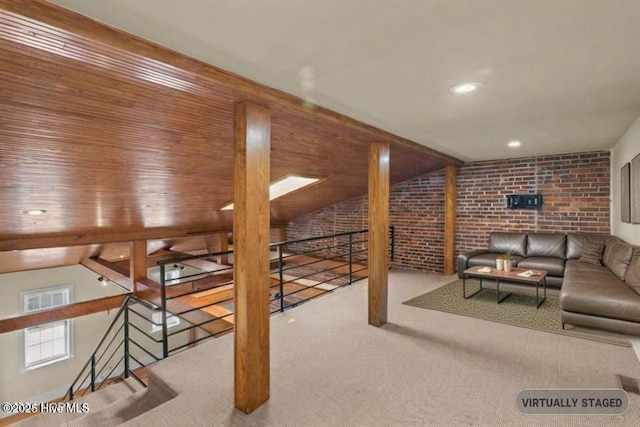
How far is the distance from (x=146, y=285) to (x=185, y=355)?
245 cm

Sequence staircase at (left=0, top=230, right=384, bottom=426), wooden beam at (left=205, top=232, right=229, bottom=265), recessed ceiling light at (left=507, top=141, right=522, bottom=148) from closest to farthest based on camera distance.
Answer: staircase at (left=0, top=230, right=384, bottom=426)
recessed ceiling light at (left=507, top=141, right=522, bottom=148)
wooden beam at (left=205, top=232, right=229, bottom=265)

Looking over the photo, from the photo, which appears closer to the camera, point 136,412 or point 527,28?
point 527,28

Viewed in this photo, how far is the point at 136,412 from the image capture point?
2.42 m

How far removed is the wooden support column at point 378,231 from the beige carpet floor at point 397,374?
0.23m

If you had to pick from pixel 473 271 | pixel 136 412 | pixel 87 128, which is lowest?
pixel 136 412

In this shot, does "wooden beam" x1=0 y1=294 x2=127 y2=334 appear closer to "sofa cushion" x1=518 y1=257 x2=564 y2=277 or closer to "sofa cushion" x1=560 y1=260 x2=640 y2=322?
"sofa cushion" x1=560 y1=260 x2=640 y2=322

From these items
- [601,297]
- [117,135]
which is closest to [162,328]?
[117,135]

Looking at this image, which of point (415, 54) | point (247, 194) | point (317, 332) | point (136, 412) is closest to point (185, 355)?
point (136, 412)

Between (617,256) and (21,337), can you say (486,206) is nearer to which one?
(617,256)

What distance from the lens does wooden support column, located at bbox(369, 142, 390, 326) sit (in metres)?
3.52

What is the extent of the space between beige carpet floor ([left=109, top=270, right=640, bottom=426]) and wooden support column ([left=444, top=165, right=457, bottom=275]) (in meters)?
2.40

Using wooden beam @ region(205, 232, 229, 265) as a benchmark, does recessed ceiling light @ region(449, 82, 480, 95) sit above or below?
above

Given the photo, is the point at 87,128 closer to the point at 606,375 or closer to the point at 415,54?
the point at 415,54

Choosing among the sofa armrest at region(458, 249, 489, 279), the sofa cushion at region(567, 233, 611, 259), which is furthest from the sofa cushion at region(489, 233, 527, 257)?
the sofa cushion at region(567, 233, 611, 259)
